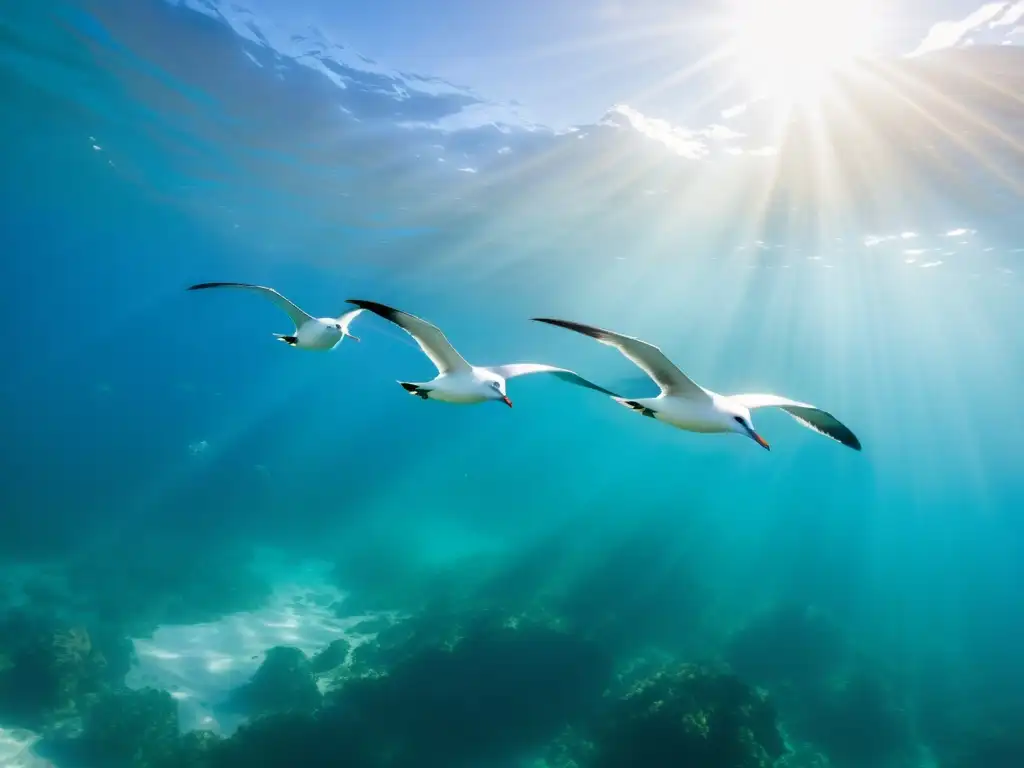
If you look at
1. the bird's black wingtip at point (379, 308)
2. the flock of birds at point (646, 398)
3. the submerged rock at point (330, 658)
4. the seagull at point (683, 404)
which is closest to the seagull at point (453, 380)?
the flock of birds at point (646, 398)

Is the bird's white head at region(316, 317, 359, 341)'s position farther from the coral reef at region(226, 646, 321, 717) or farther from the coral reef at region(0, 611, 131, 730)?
the coral reef at region(0, 611, 131, 730)

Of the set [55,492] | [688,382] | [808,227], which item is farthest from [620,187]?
[55,492]

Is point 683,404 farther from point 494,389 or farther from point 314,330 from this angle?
point 314,330

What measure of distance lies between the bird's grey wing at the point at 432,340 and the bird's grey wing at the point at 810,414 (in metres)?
2.65

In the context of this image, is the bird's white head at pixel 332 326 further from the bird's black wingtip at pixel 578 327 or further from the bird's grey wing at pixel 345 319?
the bird's black wingtip at pixel 578 327

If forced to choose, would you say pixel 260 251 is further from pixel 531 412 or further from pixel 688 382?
pixel 531 412

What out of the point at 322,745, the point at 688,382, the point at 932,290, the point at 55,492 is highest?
the point at 932,290

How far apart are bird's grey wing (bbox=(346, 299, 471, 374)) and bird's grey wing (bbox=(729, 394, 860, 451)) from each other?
265 cm

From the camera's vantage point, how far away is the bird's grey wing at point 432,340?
4.61m

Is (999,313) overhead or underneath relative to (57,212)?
underneath

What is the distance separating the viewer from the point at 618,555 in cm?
2520

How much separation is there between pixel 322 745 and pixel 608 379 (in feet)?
197

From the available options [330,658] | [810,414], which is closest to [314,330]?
[810,414]

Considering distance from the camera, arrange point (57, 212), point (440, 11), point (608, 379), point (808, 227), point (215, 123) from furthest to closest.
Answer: point (608, 379), point (57, 212), point (808, 227), point (215, 123), point (440, 11)
